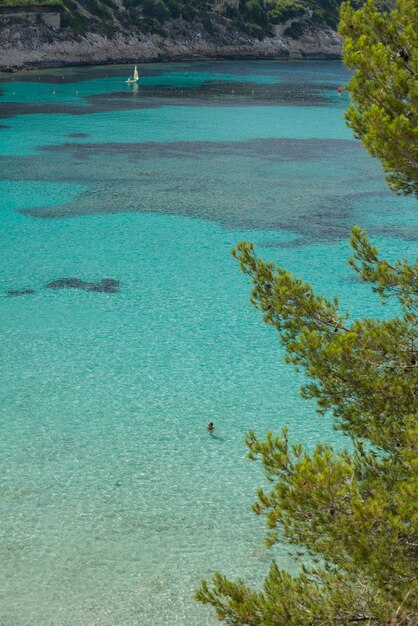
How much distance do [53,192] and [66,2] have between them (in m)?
50.2

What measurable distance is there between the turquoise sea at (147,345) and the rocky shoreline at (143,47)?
1113 inches

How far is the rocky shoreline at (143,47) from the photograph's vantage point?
6431 cm

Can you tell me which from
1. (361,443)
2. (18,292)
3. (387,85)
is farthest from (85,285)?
(387,85)

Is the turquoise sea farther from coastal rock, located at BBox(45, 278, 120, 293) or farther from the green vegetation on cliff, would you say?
the green vegetation on cliff

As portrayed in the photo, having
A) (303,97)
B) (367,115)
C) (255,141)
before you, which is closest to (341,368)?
(367,115)

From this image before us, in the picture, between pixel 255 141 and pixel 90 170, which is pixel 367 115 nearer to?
pixel 90 170

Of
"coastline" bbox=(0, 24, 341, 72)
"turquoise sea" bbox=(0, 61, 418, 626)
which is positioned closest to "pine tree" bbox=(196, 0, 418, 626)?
"turquoise sea" bbox=(0, 61, 418, 626)

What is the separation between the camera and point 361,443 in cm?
694

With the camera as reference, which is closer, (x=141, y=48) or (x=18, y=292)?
(x=18, y=292)

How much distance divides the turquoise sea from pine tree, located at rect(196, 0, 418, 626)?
10.9 feet

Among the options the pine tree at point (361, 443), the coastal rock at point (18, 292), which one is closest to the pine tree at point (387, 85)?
the pine tree at point (361, 443)

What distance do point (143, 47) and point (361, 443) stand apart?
7301 cm

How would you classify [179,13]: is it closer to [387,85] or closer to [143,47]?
[143,47]

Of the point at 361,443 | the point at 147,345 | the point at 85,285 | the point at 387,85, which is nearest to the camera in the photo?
the point at 387,85
